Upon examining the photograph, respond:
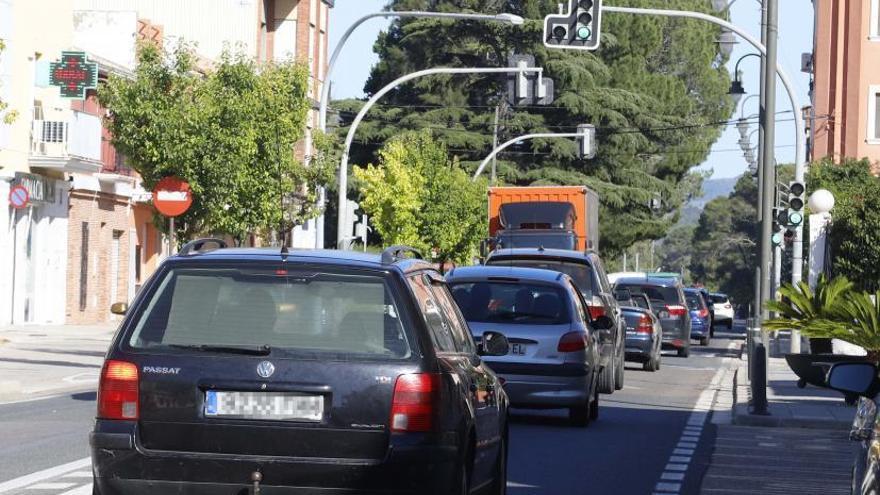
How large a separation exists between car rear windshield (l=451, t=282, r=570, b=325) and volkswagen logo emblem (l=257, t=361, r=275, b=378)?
401 inches

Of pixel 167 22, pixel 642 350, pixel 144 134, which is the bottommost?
pixel 642 350

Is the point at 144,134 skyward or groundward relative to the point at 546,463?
skyward

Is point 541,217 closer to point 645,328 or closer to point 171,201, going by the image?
point 645,328

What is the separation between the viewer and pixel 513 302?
18.6 m

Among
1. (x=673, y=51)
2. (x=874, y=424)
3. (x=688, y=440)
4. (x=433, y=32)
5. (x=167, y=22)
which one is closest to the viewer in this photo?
(x=874, y=424)

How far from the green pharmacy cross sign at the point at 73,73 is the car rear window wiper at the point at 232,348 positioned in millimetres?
36413

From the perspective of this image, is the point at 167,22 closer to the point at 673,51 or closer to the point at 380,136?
the point at 380,136

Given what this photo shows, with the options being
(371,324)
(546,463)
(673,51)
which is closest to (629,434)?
(546,463)

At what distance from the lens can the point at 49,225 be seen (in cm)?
4712

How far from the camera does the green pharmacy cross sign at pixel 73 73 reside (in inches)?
1729

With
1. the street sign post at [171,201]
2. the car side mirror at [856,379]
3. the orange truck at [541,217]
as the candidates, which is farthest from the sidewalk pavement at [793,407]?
the car side mirror at [856,379]

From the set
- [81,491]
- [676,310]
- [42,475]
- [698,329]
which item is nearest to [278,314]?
[81,491]

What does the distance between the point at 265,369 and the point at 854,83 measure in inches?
1942

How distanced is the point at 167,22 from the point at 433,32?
10510 mm
